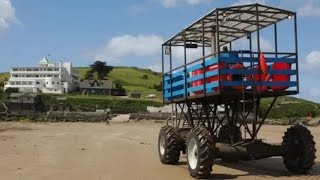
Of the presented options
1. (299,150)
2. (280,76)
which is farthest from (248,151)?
(280,76)

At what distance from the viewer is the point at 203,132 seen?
1297cm

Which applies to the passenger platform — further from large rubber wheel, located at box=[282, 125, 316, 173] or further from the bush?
the bush

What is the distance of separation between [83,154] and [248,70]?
9.62 m

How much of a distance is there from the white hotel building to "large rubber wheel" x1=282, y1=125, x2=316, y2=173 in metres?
148

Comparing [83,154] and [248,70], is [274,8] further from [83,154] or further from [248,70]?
[83,154]

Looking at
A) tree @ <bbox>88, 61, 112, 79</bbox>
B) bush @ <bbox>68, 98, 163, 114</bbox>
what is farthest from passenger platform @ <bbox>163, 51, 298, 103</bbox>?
tree @ <bbox>88, 61, 112, 79</bbox>

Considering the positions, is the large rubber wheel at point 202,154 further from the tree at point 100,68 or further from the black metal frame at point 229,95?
the tree at point 100,68

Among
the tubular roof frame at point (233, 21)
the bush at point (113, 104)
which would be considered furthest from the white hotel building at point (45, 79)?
the tubular roof frame at point (233, 21)

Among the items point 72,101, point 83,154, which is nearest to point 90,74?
point 72,101

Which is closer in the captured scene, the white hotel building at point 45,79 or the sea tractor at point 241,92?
the sea tractor at point 241,92

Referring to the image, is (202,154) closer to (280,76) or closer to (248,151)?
(248,151)

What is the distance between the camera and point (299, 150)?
43.9ft

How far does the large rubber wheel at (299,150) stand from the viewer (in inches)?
516

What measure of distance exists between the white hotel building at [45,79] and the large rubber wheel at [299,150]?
486 feet
